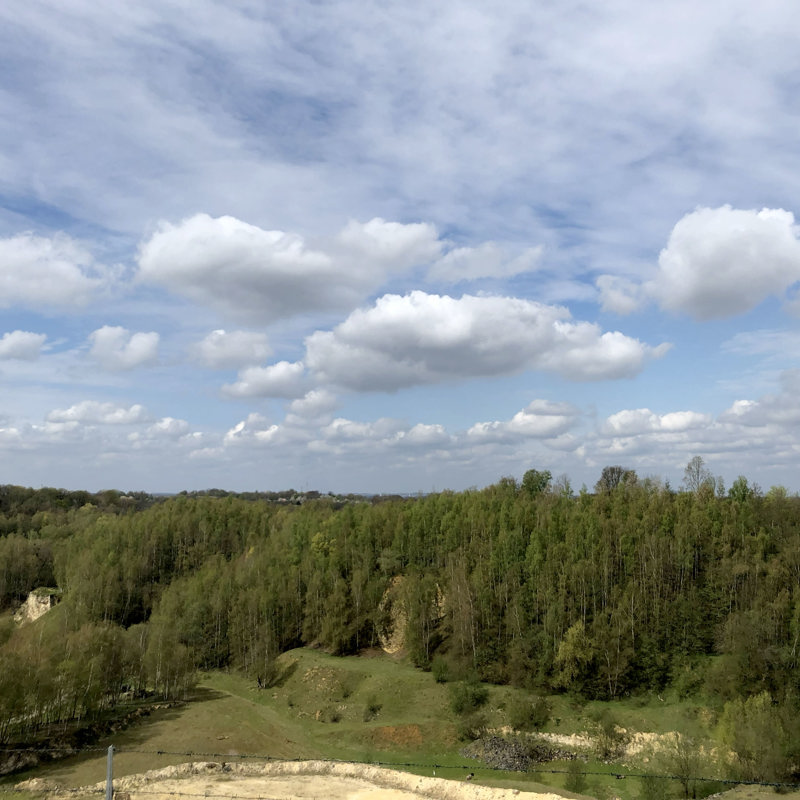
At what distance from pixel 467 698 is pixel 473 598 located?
1508cm

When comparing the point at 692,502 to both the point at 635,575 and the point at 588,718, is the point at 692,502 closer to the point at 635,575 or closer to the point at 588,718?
the point at 635,575

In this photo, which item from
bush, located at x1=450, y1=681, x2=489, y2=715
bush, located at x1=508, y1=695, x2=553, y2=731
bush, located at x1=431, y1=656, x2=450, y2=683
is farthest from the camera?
bush, located at x1=431, y1=656, x2=450, y2=683

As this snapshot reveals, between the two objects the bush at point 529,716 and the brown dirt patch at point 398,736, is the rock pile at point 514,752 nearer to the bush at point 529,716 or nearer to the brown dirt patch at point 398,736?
the bush at point 529,716

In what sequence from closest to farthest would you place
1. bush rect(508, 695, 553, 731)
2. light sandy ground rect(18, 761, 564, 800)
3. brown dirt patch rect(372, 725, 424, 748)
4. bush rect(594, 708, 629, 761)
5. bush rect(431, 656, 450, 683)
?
light sandy ground rect(18, 761, 564, 800), bush rect(594, 708, 629, 761), brown dirt patch rect(372, 725, 424, 748), bush rect(508, 695, 553, 731), bush rect(431, 656, 450, 683)

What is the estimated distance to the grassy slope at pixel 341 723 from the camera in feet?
139

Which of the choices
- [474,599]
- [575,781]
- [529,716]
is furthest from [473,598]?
[575,781]

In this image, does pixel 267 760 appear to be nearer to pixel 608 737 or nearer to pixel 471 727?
pixel 471 727

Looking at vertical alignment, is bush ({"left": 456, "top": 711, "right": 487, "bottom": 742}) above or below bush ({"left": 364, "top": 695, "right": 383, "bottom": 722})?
above

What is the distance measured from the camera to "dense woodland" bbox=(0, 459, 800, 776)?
5562 cm

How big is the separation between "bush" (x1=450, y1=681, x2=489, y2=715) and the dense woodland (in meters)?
4.53

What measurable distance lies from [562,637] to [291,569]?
41522mm

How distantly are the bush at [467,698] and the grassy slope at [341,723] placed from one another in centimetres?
94

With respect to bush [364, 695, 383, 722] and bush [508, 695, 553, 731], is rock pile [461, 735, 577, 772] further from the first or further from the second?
bush [364, 695, 383, 722]

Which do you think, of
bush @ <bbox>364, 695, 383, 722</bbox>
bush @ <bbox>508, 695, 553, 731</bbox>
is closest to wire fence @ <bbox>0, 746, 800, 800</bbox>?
bush @ <bbox>508, 695, 553, 731</bbox>
